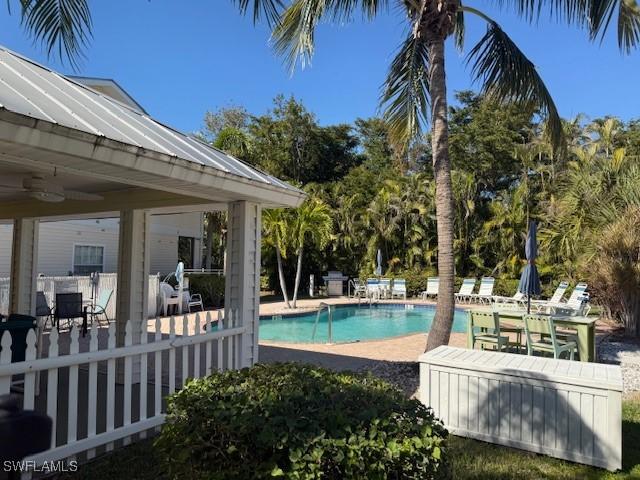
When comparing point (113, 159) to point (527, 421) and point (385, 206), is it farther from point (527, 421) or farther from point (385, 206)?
point (385, 206)

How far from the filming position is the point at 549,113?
26.3 ft

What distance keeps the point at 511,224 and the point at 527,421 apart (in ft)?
61.1

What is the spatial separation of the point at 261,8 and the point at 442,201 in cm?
383

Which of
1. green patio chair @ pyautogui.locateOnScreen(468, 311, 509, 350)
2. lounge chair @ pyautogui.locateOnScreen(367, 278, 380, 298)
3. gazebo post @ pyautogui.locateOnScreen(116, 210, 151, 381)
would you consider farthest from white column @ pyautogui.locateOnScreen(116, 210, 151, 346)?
lounge chair @ pyautogui.locateOnScreen(367, 278, 380, 298)

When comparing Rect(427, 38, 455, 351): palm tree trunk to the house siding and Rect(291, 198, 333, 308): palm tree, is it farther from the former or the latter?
the house siding

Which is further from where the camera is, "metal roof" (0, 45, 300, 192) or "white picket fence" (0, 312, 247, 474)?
"white picket fence" (0, 312, 247, 474)

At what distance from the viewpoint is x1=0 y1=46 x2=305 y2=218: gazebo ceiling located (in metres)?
2.89

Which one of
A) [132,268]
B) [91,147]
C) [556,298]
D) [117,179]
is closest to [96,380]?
[117,179]

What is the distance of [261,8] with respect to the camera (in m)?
5.49

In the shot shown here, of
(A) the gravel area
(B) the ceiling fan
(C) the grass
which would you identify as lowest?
(A) the gravel area

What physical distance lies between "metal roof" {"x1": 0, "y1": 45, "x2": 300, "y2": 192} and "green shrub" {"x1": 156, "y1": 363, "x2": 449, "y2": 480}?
2007 mm

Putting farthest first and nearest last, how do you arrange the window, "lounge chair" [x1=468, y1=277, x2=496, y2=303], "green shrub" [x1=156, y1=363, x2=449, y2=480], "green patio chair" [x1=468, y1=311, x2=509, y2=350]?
"lounge chair" [x1=468, y1=277, x2=496, y2=303] < the window < "green patio chair" [x1=468, y1=311, x2=509, y2=350] < "green shrub" [x1=156, y1=363, x2=449, y2=480]

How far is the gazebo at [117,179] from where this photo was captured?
307cm

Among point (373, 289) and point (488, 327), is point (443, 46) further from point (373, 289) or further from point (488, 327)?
point (373, 289)
